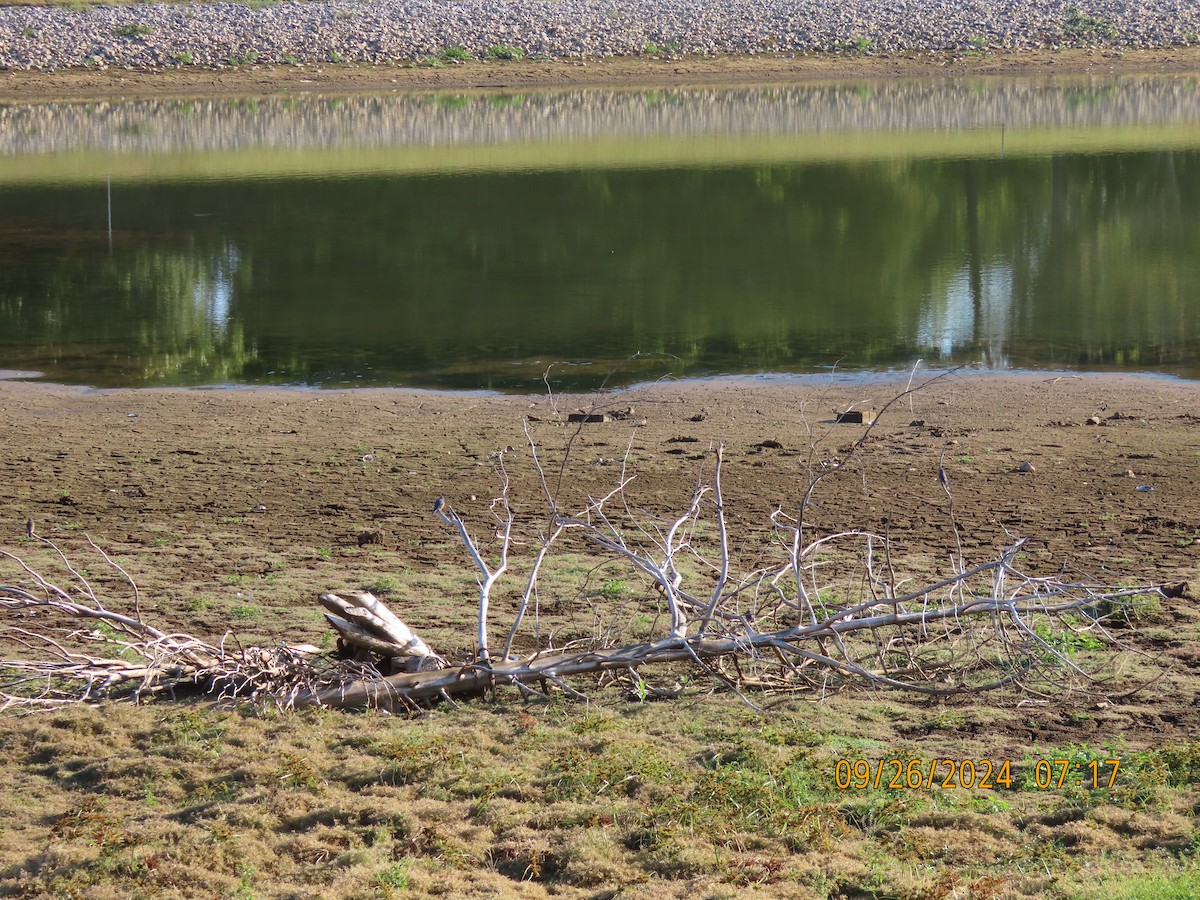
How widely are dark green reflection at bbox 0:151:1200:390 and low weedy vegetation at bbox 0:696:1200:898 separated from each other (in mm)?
7130

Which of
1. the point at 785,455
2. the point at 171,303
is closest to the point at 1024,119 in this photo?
the point at 171,303

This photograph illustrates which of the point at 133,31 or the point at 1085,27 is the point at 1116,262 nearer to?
the point at 1085,27

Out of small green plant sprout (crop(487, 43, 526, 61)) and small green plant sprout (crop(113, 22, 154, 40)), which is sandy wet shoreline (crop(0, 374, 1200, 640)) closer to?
small green plant sprout (crop(487, 43, 526, 61))

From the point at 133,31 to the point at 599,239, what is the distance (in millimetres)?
28419

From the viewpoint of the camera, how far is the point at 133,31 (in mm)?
42406

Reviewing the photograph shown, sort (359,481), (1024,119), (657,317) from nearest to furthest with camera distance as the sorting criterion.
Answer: (359,481), (657,317), (1024,119)

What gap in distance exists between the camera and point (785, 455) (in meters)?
9.39

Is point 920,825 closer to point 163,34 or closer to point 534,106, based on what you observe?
point 534,106

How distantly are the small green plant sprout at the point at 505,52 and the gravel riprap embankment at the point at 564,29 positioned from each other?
46mm

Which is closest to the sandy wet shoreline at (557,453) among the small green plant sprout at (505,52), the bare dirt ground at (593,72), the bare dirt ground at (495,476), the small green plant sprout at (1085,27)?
the bare dirt ground at (495,476)

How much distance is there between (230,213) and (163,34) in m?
22.3

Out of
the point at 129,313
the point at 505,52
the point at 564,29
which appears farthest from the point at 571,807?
the point at 564,29
